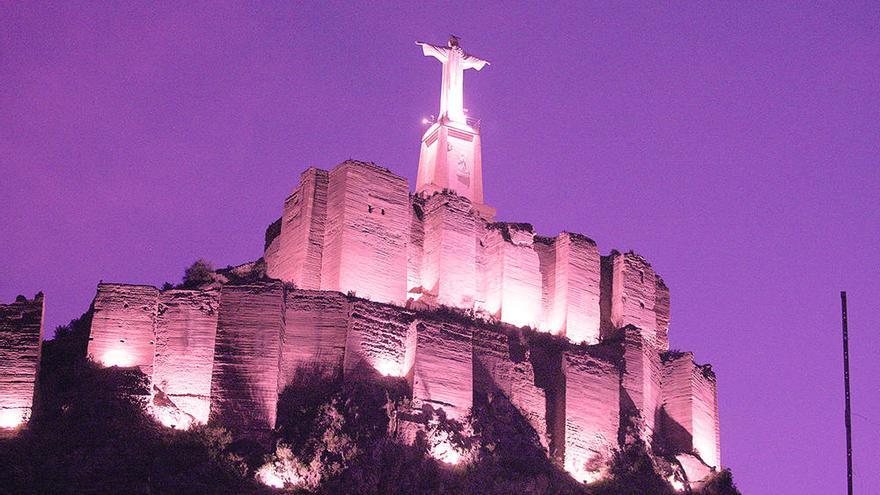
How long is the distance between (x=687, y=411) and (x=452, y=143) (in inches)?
688

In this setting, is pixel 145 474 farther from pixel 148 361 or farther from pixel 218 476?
pixel 148 361

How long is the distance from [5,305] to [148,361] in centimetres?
503

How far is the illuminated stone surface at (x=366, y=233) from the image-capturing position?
5828 cm

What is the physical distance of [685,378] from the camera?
63.4 m

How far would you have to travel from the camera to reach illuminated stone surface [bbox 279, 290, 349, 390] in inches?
2111

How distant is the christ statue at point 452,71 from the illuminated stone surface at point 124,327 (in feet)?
75.5

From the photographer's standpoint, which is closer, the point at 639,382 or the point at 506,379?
the point at 506,379

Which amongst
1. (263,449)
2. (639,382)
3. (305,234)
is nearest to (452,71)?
(305,234)

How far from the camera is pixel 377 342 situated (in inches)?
2146

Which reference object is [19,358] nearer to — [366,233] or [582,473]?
[366,233]

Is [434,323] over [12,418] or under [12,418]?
over

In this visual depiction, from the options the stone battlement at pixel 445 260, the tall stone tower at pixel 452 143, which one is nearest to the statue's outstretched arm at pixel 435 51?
the tall stone tower at pixel 452 143

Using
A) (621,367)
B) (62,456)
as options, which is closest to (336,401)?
(62,456)

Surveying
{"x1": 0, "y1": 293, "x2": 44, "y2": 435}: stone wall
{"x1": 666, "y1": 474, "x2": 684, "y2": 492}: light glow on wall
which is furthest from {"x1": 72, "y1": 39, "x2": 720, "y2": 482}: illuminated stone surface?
{"x1": 0, "y1": 293, "x2": 44, "y2": 435}: stone wall
